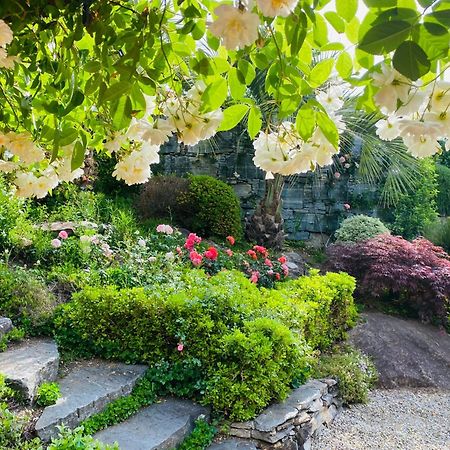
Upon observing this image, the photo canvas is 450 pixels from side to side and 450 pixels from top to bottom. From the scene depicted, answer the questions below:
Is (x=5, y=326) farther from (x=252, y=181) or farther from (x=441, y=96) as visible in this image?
(x=252, y=181)

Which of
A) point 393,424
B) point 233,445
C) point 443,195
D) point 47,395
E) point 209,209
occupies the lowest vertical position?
point 393,424

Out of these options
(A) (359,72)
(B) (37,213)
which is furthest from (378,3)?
(B) (37,213)

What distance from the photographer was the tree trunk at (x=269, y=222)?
7215 millimetres

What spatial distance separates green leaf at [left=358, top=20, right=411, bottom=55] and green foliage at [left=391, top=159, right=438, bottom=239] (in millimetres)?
8402

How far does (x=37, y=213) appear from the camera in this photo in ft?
18.0

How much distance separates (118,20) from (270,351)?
241 centimetres

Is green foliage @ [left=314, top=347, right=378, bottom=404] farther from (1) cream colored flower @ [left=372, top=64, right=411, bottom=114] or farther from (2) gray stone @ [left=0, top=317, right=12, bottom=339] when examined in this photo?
(1) cream colored flower @ [left=372, top=64, right=411, bottom=114]

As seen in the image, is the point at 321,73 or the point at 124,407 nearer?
the point at 321,73

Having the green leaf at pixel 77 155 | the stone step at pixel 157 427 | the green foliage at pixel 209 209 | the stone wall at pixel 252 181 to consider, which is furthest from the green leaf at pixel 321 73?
the stone wall at pixel 252 181

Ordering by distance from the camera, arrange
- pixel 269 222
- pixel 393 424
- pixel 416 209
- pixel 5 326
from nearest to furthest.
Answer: pixel 5 326, pixel 393 424, pixel 269 222, pixel 416 209

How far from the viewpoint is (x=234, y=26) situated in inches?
24.9

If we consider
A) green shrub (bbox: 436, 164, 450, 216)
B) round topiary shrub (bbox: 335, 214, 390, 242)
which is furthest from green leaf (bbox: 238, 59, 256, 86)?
green shrub (bbox: 436, 164, 450, 216)

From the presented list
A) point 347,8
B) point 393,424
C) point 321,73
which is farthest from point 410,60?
point 393,424

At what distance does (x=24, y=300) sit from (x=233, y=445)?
5.69 ft
